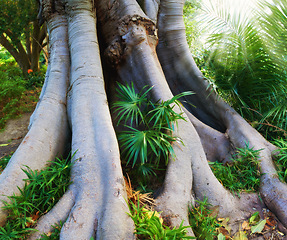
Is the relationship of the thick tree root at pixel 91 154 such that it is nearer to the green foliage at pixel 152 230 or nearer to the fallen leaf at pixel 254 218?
the green foliage at pixel 152 230

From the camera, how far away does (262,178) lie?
2.87 meters

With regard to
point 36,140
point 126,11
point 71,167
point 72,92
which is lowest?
point 71,167

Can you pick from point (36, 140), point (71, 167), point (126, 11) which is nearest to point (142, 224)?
point (71, 167)

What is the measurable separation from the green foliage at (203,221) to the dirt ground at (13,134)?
3.87 meters

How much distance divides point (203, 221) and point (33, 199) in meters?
1.65

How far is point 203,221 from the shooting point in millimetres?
2262

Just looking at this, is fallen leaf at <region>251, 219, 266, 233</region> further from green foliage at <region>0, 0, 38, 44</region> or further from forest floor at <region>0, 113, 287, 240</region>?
green foliage at <region>0, 0, 38, 44</region>

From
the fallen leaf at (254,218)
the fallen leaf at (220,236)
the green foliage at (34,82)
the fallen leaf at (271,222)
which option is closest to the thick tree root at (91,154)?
the fallen leaf at (220,236)

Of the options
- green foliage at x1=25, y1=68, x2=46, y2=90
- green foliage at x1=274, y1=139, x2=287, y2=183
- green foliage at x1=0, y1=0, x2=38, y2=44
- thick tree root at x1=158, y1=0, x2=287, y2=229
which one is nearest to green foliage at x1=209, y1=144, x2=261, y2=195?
thick tree root at x1=158, y1=0, x2=287, y2=229

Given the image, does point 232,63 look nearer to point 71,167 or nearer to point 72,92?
point 72,92

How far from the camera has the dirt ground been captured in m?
4.75

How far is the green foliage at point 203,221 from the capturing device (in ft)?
7.18

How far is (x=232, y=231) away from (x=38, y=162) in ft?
7.28

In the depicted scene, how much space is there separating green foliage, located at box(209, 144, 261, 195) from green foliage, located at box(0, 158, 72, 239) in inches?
75.4
